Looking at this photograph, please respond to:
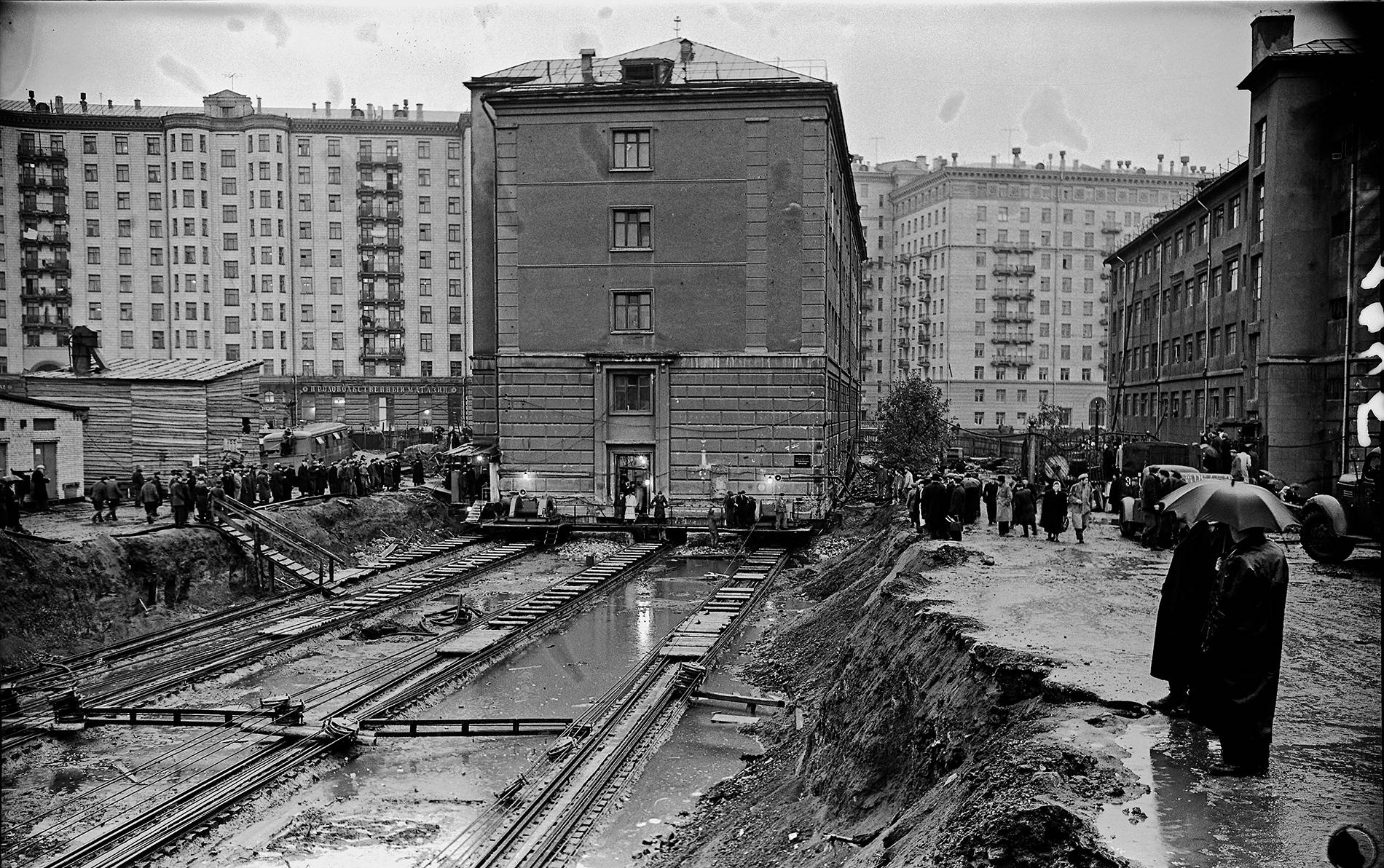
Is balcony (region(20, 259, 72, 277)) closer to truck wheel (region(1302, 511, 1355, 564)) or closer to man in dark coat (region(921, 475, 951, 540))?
man in dark coat (region(921, 475, 951, 540))

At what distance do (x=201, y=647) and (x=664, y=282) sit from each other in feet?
73.6

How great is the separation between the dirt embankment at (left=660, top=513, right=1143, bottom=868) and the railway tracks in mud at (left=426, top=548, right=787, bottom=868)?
1307mm

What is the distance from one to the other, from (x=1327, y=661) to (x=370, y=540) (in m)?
30.2

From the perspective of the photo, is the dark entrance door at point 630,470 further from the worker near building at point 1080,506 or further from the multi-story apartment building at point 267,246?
the multi-story apartment building at point 267,246

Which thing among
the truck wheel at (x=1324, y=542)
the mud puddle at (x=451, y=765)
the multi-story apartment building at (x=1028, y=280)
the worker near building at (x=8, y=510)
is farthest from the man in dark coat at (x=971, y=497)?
the multi-story apartment building at (x=1028, y=280)

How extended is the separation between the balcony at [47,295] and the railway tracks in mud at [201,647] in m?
58.6

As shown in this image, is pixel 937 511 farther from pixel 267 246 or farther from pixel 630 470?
pixel 267 246

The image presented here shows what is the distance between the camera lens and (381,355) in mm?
78062

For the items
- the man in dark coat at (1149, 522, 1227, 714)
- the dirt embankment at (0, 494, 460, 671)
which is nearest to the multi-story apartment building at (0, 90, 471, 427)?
the dirt embankment at (0, 494, 460, 671)

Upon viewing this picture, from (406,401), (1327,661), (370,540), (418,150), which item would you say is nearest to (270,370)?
(406,401)

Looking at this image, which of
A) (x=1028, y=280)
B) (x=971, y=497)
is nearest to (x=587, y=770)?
(x=971, y=497)

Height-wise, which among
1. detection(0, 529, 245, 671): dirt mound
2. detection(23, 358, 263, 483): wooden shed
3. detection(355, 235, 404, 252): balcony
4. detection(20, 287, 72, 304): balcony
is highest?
detection(355, 235, 404, 252): balcony

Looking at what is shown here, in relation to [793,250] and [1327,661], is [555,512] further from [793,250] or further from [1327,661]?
[1327,661]

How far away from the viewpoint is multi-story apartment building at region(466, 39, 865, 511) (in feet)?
123
